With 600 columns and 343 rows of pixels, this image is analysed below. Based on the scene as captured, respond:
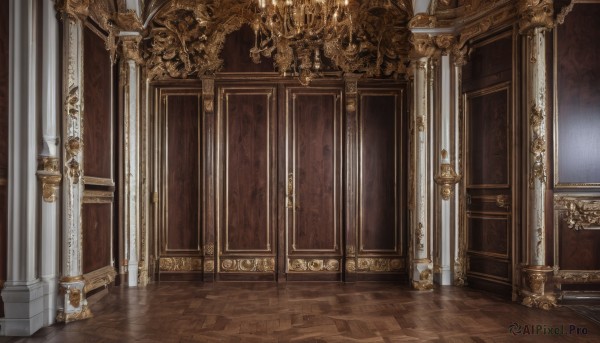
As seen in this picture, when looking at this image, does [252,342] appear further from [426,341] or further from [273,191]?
[273,191]

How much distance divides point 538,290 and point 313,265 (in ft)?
8.48

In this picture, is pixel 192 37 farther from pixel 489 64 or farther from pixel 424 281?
pixel 424 281

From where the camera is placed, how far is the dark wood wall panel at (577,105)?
5328 millimetres

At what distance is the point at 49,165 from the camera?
443 cm

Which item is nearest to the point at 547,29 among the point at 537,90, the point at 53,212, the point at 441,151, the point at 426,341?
the point at 537,90

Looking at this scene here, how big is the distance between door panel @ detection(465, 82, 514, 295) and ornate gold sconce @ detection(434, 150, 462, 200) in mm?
150

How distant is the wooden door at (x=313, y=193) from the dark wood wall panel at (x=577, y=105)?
2.47m

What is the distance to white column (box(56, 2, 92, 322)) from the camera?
460 centimetres

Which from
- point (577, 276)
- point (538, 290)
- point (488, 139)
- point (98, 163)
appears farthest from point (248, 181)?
point (577, 276)

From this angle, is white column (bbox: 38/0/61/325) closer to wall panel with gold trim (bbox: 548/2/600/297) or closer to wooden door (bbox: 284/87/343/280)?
wooden door (bbox: 284/87/343/280)

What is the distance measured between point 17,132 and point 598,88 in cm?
513

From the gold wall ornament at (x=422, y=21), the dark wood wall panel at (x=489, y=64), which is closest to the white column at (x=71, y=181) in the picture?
the gold wall ornament at (x=422, y=21)

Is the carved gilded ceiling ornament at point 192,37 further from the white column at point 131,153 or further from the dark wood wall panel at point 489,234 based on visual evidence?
the dark wood wall panel at point 489,234

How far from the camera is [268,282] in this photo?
667 centimetres
